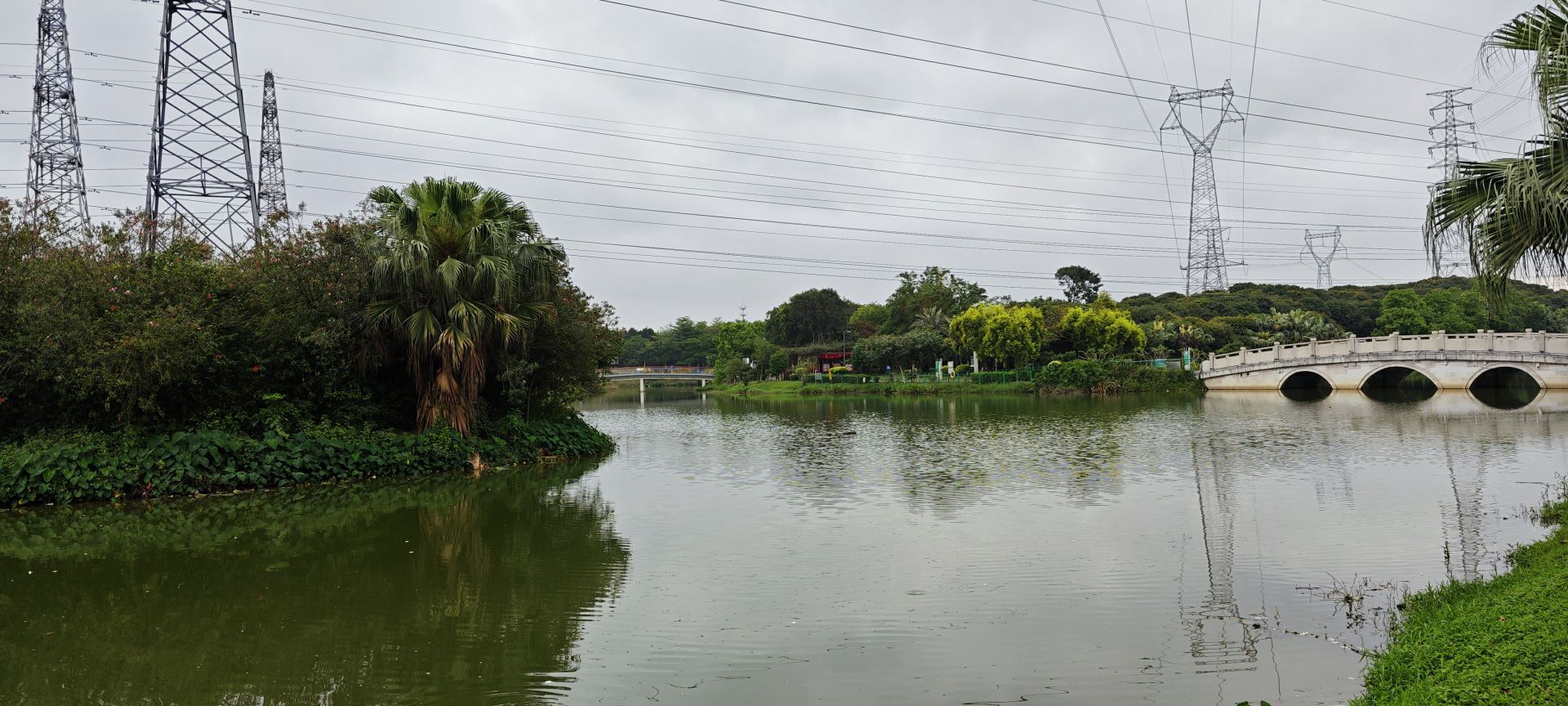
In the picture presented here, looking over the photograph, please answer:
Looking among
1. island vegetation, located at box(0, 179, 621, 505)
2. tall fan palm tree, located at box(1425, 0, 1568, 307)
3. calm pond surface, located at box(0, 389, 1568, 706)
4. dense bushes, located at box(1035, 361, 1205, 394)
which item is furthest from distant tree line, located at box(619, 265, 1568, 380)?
tall fan palm tree, located at box(1425, 0, 1568, 307)

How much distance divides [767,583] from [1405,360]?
51586mm

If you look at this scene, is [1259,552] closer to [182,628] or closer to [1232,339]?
[182,628]

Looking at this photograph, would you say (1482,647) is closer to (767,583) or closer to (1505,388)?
(767,583)

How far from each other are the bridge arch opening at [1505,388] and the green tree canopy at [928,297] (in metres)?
38.6

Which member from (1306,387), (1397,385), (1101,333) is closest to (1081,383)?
(1101,333)

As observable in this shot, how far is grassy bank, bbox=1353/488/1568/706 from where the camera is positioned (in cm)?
494

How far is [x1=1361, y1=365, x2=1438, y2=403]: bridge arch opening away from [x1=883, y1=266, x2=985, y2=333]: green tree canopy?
110 ft

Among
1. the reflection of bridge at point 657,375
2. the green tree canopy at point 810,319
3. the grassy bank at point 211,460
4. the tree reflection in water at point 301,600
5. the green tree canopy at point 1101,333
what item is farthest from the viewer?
the green tree canopy at point 810,319

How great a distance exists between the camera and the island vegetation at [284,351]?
15.8 m

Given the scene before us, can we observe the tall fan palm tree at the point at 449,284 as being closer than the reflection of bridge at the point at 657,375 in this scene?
Yes

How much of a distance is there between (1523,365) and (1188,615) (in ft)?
165

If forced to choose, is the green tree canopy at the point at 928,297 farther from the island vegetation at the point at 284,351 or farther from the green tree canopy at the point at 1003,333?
the island vegetation at the point at 284,351

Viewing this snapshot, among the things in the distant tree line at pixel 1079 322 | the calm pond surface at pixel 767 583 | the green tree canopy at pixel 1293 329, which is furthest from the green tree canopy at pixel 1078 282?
the calm pond surface at pixel 767 583

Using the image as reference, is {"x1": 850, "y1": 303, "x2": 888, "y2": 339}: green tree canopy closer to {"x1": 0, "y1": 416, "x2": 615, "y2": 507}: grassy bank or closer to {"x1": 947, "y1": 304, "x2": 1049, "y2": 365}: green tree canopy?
{"x1": 947, "y1": 304, "x2": 1049, "y2": 365}: green tree canopy
